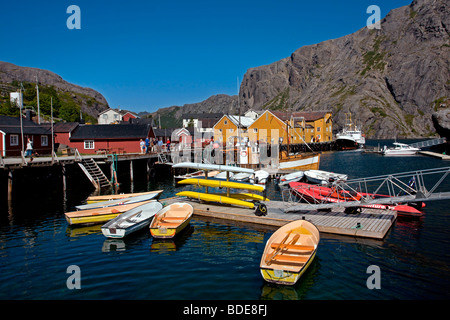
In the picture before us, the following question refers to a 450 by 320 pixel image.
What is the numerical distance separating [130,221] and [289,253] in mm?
11536

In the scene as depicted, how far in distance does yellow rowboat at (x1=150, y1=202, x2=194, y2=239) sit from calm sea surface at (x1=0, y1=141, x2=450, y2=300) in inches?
24.3

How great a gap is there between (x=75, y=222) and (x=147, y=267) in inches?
376

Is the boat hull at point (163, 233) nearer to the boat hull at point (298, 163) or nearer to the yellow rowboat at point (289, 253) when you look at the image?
the yellow rowboat at point (289, 253)

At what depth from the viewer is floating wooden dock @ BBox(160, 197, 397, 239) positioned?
61.3ft

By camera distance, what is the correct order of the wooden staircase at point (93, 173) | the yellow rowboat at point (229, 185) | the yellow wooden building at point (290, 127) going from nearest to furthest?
1. the yellow rowboat at point (229, 185)
2. the wooden staircase at point (93, 173)
3. the yellow wooden building at point (290, 127)

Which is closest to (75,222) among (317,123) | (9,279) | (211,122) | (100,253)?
(100,253)

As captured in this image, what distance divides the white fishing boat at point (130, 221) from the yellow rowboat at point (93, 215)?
1.96 m

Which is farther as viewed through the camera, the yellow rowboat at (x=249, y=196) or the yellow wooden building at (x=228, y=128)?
the yellow wooden building at (x=228, y=128)

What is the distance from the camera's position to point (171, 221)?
67.4ft

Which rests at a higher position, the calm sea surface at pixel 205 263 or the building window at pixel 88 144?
the building window at pixel 88 144

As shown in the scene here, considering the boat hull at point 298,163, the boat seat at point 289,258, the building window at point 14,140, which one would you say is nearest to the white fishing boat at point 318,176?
the boat hull at point 298,163

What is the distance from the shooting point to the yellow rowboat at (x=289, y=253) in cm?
1241

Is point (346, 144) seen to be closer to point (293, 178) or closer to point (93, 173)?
point (293, 178)
